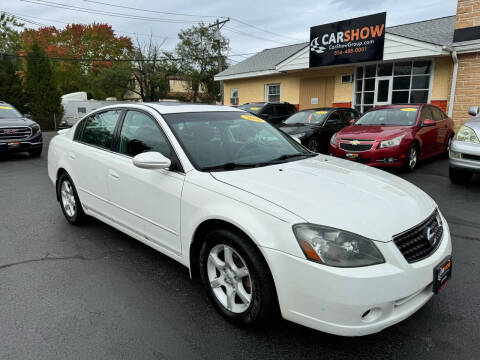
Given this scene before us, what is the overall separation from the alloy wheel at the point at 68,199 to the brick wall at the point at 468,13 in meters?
12.2

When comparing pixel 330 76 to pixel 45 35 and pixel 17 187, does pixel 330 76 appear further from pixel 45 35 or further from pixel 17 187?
pixel 45 35

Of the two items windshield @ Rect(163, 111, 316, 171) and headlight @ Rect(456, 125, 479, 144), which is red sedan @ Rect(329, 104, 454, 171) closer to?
headlight @ Rect(456, 125, 479, 144)

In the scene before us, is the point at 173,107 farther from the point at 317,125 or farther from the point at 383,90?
the point at 383,90

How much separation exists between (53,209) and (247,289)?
421 centimetres

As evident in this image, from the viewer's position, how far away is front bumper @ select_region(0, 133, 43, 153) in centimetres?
1052

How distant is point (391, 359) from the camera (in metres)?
2.29

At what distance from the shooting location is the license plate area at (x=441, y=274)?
Answer: 236 centimetres

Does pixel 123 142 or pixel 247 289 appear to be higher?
pixel 123 142

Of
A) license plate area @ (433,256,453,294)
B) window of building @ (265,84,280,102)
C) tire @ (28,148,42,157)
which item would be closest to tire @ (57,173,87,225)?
license plate area @ (433,256,453,294)

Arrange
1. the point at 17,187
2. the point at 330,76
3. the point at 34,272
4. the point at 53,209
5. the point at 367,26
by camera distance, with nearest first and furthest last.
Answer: the point at 34,272 < the point at 53,209 < the point at 17,187 < the point at 367,26 < the point at 330,76

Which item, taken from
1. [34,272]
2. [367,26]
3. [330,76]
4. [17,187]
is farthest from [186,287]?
[330,76]

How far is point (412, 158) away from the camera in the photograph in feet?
26.4

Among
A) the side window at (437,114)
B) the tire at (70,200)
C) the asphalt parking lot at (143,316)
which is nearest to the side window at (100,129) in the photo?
the tire at (70,200)

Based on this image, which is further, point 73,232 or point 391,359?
point 73,232
